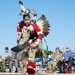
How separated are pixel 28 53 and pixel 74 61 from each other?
200 inches

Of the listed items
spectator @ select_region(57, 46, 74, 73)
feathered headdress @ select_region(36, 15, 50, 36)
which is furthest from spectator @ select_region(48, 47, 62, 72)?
feathered headdress @ select_region(36, 15, 50, 36)

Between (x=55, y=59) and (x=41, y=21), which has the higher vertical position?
(x=41, y=21)

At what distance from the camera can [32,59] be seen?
789 cm

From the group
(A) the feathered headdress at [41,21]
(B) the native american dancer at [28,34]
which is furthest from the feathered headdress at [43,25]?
(B) the native american dancer at [28,34]

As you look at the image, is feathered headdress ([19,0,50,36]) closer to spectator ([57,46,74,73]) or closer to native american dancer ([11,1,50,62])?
native american dancer ([11,1,50,62])

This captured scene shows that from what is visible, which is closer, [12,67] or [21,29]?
[21,29]

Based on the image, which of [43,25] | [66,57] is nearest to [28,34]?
[43,25]

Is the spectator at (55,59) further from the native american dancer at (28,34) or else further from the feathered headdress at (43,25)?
the native american dancer at (28,34)

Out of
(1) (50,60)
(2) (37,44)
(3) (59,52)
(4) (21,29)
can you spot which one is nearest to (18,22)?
(4) (21,29)

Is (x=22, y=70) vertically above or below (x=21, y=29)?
below

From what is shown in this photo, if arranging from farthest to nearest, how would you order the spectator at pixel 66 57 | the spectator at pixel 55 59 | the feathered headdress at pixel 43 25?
1. the spectator at pixel 55 59
2. the spectator at pixel 66 57
3. the feathered headdress at pixel 43 25

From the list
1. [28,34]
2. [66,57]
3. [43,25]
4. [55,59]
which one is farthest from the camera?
[55,59]

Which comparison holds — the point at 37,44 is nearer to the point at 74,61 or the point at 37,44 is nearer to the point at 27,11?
the point at 27,11

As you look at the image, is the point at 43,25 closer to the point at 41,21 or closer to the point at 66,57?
the point at 41,21
